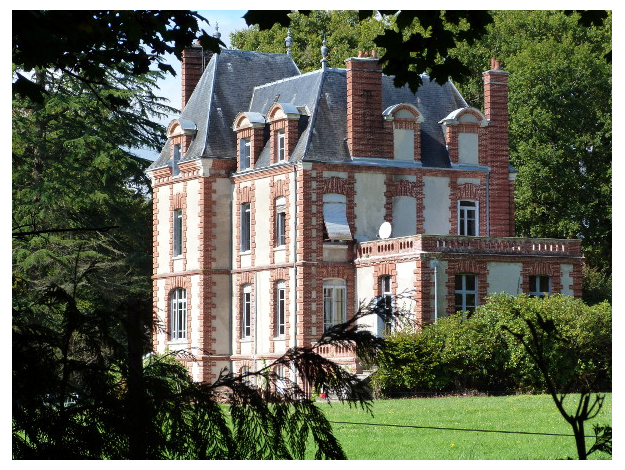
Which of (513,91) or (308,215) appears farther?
(513,91)

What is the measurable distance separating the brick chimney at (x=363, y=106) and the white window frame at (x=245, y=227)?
421 cm

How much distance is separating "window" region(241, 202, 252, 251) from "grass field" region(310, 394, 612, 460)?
10.5 m

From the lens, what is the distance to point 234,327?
1551 inches

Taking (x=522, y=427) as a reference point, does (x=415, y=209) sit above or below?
above

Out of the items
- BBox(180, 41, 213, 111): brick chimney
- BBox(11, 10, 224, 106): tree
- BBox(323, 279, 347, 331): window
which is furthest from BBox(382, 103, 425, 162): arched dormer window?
BBox(11, 10, 224, 106): tree

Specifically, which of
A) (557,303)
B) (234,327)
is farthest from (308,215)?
(557,303)

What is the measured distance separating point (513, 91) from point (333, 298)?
15.3 metres

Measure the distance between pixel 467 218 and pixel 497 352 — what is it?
930 centimetres

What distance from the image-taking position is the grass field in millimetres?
16484

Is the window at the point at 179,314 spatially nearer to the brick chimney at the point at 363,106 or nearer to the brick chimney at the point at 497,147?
the brick chimney at the point at 363,106

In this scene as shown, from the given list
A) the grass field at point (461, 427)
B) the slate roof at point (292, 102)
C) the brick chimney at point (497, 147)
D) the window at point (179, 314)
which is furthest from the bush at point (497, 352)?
the window at point (179, 314)

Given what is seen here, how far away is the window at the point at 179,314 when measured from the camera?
40.8 meters

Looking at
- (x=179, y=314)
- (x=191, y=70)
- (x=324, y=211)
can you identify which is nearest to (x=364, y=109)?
(x=324, y=211)

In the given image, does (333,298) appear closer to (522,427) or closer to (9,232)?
(522,427)
